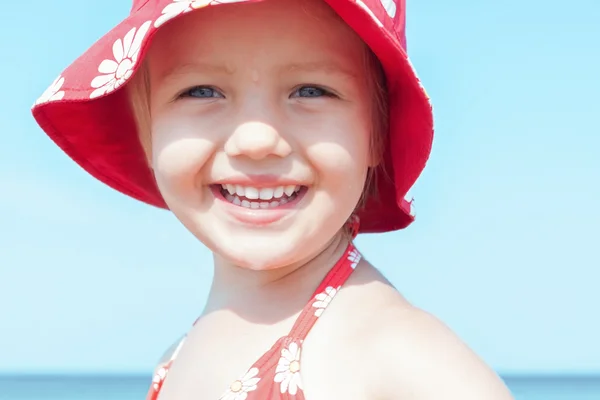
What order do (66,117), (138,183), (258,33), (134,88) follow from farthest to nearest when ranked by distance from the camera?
1. (138,183)
2. (66,117)
3. (134,88)
4. (258,33)

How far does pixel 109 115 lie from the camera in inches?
78.7

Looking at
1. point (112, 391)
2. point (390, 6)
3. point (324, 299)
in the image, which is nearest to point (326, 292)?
point (324, 299)

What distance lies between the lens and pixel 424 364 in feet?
4.60

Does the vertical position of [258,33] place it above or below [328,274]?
above

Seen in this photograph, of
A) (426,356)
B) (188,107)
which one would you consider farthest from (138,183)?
(426,356)

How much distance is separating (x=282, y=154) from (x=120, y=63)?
37 cm

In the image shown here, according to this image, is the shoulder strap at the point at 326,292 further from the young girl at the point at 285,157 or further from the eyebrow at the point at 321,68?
the eyebrow at the point at 321,68

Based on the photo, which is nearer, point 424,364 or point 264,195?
point 424,364

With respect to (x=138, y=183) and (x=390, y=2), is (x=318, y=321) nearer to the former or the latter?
(x=390, y=2)

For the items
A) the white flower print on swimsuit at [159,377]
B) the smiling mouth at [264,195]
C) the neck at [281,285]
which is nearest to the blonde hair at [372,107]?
the neck at [281,285]

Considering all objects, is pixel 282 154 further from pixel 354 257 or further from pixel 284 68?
pixel 354 257

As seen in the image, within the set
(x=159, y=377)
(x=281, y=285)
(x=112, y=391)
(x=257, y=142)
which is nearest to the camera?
(x=257, y=142)

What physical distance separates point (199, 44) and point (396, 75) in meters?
0.38

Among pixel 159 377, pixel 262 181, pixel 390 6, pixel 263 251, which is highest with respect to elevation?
pixel 390 6
